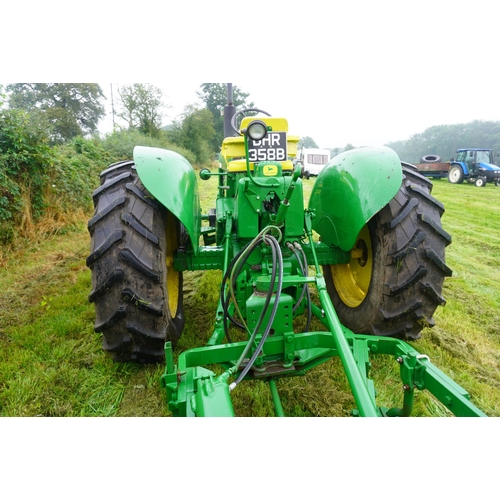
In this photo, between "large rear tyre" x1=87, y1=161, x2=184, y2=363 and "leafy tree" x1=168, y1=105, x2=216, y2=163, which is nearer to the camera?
"large rear tyre" x1=87, y1=161, x2=184, y2=363

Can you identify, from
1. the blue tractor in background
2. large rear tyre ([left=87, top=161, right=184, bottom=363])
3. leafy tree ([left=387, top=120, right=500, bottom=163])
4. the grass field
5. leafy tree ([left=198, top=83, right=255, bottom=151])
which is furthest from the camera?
leafy tree ([left=198, top=83, right=255, bottom=151])

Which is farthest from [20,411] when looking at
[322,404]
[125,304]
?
[322,404]

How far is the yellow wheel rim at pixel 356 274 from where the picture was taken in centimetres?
235

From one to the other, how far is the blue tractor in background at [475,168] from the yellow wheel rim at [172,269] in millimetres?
Answer: 13957

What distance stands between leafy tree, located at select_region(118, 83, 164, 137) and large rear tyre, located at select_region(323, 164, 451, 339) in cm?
1834

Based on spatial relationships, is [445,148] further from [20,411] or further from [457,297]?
[20,411]

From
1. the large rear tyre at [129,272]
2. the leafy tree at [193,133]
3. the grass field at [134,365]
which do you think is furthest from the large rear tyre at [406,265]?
the leafy tree at [193,133]

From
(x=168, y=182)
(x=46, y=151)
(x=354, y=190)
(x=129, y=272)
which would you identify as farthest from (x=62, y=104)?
(x=354, y=190)

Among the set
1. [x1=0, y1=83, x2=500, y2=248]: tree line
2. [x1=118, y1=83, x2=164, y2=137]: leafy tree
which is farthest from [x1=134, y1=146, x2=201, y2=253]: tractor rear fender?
[x1=118, y1=83, x2=164, y2=137]: leafy tree

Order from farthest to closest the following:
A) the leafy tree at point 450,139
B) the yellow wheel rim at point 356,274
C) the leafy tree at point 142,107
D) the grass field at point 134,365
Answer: the leafy tree at point 142,107, the leafy tree at point 450,139, the yellow wheel rim at point 356,274, the grass field at point 134,365

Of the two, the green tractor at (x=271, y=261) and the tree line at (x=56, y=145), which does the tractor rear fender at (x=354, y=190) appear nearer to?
the green tractor at (x=271, y=261)

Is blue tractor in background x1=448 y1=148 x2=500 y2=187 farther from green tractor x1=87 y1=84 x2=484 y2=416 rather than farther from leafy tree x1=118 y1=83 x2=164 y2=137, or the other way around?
leafy tree x1=118 y1=83 x2=164 y2=137

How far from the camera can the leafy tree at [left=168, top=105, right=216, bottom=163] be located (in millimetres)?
22686

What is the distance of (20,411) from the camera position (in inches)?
70.1
